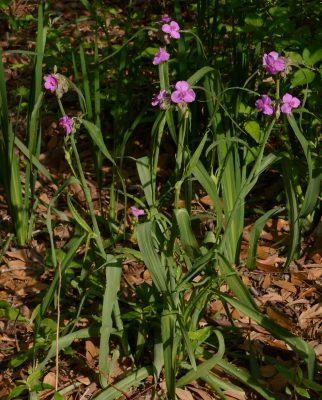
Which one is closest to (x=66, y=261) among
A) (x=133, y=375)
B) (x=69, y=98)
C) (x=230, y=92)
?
(x=133, y=375)

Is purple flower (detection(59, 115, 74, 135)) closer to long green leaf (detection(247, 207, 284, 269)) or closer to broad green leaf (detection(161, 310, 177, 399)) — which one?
broad green leaf (detection(161, 310, 177, 399))

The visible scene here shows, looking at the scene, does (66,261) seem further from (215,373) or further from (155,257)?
(215,373)

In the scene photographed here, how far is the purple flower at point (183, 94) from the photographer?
1.74 meters

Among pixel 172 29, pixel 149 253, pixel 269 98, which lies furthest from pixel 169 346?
pixel 172 29

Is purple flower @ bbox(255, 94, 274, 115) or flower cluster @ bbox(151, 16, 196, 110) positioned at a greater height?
flower cluster @ bbox(151, 16, 196, 110)

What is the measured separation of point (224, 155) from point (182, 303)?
63 centimetres

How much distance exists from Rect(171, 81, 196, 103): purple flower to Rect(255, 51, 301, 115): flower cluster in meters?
0.21

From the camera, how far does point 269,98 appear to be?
1.85 m

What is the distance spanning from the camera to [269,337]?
238 cm

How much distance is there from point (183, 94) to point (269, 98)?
0.25m

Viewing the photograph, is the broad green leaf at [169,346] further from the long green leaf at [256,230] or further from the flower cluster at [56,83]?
the flower cluster at [56,83]

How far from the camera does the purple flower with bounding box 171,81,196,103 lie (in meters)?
1.74

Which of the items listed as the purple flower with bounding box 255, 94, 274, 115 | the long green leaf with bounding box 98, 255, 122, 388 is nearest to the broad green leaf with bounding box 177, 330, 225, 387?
the long green leaf with bounding box 98, 255, 122, 388

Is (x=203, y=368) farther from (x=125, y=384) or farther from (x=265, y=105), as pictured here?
(x=265, y=105)
